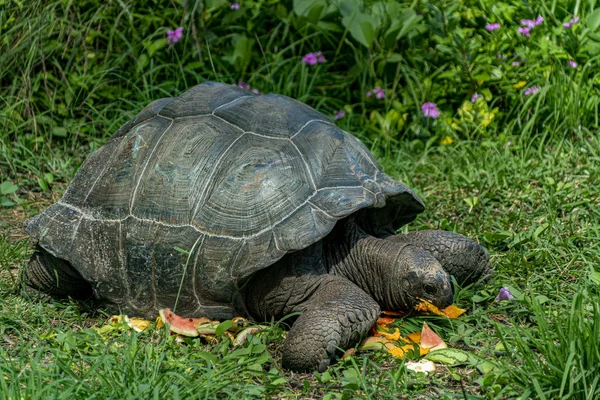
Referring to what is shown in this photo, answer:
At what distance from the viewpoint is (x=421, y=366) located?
11.7 feet

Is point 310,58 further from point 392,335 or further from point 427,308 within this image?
point 392,335

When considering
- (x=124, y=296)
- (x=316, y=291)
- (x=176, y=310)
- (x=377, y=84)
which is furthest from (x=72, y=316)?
(x=377, y=84)

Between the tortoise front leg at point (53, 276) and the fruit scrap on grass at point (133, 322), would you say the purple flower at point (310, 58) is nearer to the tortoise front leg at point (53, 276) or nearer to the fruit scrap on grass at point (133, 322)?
the tortoise front leg at point (53, 276)

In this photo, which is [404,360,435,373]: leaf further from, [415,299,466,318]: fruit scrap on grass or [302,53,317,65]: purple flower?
[302,53,317,65]: purple flower

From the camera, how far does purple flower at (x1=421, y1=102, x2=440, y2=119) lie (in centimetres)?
646

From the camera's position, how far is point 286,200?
153 inches

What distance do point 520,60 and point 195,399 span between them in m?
4.45

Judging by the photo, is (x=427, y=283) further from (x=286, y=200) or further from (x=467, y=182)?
(x=467, y=182)

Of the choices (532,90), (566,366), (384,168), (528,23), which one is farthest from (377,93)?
(566,366)

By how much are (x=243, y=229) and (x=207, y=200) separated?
0.82ft

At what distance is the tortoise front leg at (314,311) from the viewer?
3549 mm

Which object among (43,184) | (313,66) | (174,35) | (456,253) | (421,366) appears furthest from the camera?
(313,66)

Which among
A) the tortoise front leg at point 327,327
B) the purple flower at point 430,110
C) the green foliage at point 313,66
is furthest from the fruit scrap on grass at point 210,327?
the purple flower at point 430,110

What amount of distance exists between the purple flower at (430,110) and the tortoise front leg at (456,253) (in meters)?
2.22
